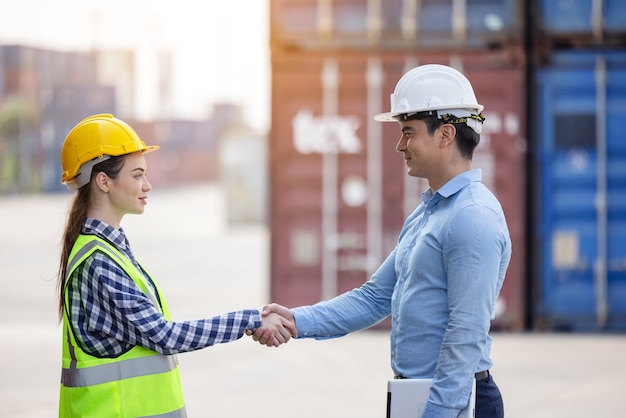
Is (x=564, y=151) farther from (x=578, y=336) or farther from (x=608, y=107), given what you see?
(x=578, y=336)

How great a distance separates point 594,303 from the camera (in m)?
11.2

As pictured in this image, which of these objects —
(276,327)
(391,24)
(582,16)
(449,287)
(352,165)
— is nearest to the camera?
(449,287)

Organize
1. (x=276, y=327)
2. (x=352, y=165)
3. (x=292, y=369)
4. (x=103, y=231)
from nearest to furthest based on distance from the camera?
(x=103, y=231) < (x=276, y=327) < (x=292, y=369) < (x=352, y=165)

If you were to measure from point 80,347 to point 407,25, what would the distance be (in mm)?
7905

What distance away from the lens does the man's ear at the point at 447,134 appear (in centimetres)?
363

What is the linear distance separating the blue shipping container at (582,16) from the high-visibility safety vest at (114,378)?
7.98 meters

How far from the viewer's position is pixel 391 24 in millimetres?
11266

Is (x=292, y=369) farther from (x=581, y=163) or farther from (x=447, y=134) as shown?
(x=447, y=134)

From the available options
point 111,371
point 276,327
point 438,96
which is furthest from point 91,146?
point 438,96

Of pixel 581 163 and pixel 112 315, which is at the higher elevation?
pixel 581 163

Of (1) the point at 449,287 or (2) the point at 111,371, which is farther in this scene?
(2) the point at 111,371

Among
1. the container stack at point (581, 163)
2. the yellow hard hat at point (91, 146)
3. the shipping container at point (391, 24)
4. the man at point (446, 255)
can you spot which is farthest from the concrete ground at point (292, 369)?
the shipping container at point (391, 24)

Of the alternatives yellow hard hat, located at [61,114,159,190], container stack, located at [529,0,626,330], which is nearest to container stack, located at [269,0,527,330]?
container stack, located at [529,0,626,330]

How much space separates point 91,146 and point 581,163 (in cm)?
789
